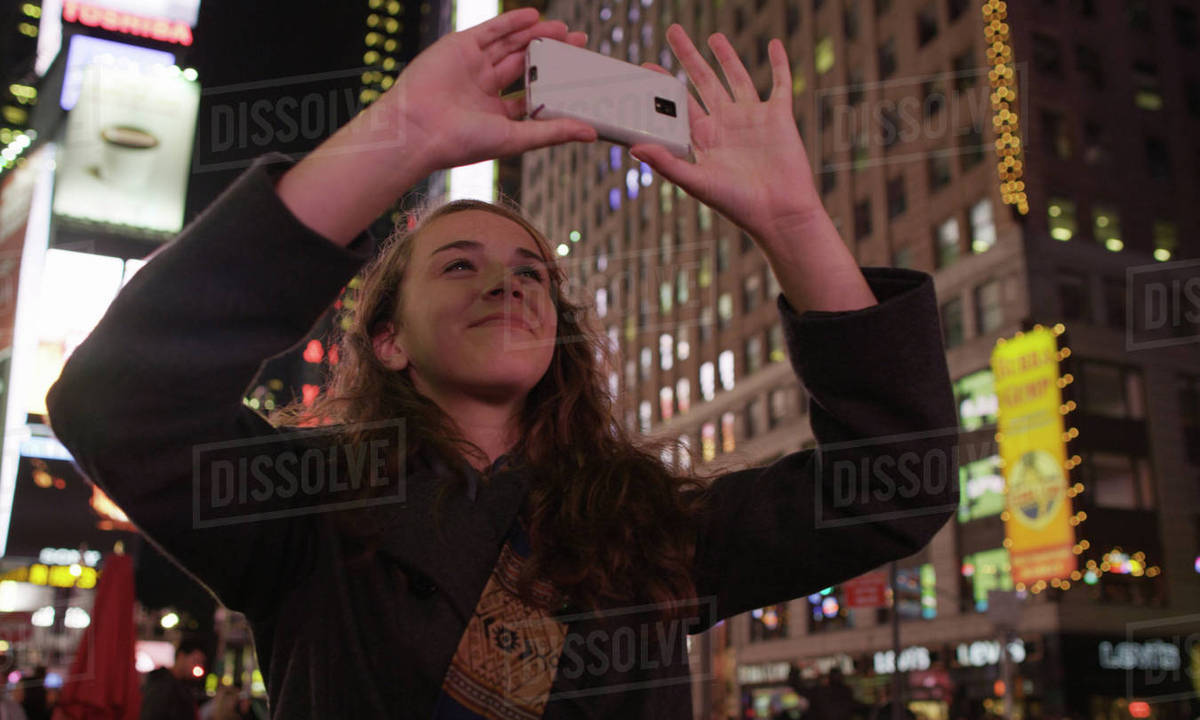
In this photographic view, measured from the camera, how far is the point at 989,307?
3066 cm

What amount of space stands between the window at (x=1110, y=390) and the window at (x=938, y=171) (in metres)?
7.59

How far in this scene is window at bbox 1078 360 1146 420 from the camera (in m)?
28.9

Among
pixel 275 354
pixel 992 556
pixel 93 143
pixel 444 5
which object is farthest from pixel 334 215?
pixel 444 5

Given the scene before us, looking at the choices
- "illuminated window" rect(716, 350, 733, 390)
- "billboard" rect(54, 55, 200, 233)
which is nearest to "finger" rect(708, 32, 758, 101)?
"billboard" rect(54, 55, 200, 233)

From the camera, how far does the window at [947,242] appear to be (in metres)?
32.1

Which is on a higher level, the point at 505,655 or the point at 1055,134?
the point at 1055,134

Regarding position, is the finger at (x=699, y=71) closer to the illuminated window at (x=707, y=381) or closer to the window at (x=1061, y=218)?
the window at (x=1061, y=218)

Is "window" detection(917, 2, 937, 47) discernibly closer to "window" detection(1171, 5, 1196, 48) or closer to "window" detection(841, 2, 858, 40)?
"window" detection(841, 2, 858, 40)

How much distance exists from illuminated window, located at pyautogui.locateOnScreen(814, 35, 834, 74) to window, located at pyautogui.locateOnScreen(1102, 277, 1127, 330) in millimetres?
14476

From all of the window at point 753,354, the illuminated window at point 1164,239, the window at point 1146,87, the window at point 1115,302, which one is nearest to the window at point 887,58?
the window at point 1146,87

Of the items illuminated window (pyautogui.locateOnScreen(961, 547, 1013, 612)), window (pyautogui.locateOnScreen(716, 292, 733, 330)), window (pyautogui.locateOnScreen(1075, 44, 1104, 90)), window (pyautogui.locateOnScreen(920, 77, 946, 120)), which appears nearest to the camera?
illuminated window (pyautogui.locateOnScreen(961, 547, 1013, 612))

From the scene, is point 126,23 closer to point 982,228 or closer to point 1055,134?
point 982,228

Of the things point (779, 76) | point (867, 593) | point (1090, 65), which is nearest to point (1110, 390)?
point (1090, 65)

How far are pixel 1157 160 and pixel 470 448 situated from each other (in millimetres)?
36897
